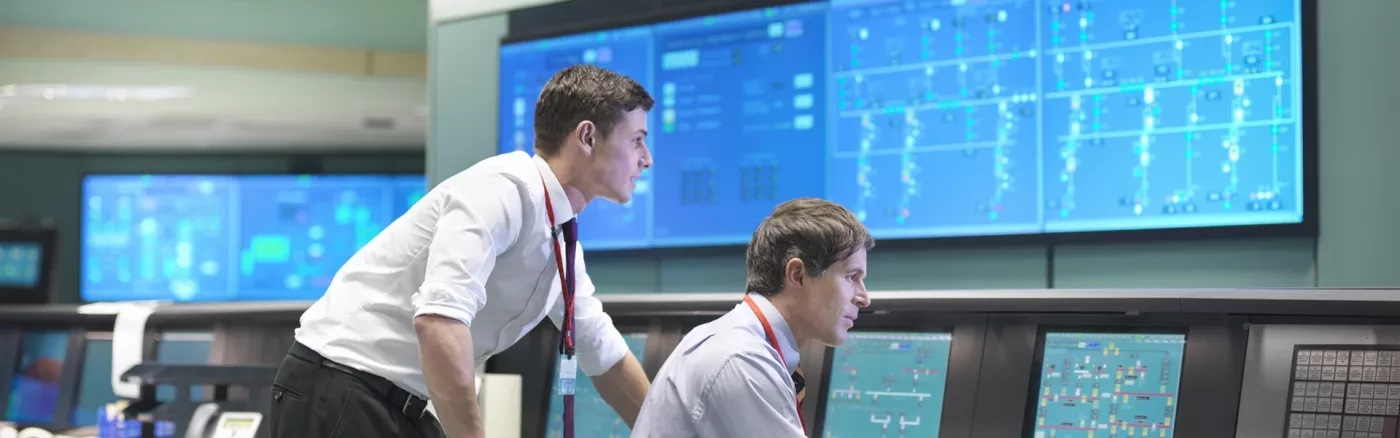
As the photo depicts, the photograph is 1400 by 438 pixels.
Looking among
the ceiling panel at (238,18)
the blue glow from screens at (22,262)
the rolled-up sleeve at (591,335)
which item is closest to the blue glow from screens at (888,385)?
the rolled-up sleeve at (591,335)

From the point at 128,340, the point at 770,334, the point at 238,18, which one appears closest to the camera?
the point at 770,334

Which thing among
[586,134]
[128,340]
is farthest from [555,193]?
[128,340]

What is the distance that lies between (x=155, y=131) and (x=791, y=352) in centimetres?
1066

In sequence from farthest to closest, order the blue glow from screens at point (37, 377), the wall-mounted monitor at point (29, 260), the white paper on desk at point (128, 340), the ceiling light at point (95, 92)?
the wall-mounted monitor at point (29, 260) < the ceiling light at point (95, 92) < the blue glow from screens at point (37, 377) < the white paper on desk at point (128, 340)

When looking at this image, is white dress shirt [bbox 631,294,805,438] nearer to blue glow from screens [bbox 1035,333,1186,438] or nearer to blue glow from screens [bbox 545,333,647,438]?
blue glow from screens [bbox 1035,333,1186,438]

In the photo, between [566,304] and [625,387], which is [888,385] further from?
[566,304]

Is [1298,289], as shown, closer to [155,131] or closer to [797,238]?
[797,238]

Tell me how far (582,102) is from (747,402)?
634 millimetres

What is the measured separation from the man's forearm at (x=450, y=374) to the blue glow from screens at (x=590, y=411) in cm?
134

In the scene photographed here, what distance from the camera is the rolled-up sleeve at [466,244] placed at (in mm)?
1967

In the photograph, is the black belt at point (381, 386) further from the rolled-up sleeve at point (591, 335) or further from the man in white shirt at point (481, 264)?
the rolled-up sleeve at point (591, 335)

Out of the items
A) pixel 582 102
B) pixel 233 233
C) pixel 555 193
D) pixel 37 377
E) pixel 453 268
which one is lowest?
pixel 37 377

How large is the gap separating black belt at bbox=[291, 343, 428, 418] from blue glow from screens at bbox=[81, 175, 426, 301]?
9.30 metres

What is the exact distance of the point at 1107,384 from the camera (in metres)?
2.55
